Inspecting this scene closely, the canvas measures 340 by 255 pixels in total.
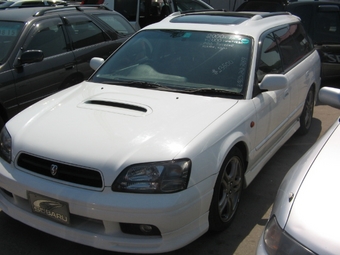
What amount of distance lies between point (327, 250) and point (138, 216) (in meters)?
1.19

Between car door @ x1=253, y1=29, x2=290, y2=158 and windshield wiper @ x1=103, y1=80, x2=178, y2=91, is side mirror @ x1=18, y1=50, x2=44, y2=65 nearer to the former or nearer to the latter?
windshield wiper @ x1=103, y1=80, x2=178, y2=91

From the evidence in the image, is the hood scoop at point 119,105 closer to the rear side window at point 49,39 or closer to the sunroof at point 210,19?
the sunroof at point 210,19

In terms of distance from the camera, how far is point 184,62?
4.00 m

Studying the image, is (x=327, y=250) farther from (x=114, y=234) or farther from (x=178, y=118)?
(x=178, y=118)

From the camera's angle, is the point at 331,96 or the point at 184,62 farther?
the point at 184,62

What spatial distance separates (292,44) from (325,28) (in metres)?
3.33

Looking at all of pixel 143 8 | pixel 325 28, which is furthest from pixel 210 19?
pixel 143 8

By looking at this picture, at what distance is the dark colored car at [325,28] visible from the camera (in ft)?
24.6

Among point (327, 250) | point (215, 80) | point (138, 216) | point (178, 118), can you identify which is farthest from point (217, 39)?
point (327, 250)

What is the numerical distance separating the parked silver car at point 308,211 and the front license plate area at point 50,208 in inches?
51.5

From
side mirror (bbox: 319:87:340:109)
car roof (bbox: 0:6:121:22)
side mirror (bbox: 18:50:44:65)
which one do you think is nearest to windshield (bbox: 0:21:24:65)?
car roof (bbox: 0:6:121:22)

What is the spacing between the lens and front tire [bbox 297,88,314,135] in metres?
5.49

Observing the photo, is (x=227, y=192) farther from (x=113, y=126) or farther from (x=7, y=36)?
(x=7, y=36)

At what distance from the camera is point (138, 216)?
268 centimetres
